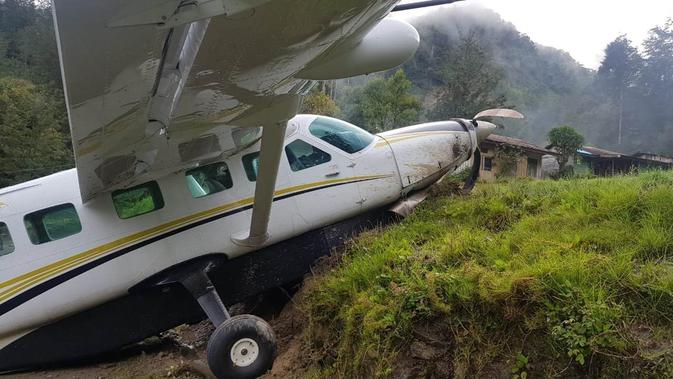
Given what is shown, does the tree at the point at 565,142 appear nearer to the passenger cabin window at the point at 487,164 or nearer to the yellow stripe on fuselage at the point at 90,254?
the passenger cabin window at the point at 487,164

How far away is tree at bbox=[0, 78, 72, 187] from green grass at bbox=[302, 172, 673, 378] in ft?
75.8

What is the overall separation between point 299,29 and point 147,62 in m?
0.79

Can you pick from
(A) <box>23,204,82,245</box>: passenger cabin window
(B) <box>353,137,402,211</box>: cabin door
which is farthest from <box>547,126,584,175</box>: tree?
(A) <box>23,204,82,245</box>: passenger cabin window

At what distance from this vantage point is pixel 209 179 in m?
5.96

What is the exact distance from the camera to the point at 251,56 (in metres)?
2.29

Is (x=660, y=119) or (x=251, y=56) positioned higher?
(x=251, y=56)

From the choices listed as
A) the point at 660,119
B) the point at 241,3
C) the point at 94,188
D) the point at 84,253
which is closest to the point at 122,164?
the point at 94,188

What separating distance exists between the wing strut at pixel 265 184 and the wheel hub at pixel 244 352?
133cm

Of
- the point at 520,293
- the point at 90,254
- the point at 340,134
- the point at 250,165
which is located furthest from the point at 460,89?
the point at 520,293

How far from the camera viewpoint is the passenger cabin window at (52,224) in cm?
528

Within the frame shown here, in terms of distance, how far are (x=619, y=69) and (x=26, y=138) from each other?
230 feet

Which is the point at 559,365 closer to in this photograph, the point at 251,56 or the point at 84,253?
the point at 251,56

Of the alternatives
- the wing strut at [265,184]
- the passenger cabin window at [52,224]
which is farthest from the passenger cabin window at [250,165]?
the passenger cabin window at [52,224]

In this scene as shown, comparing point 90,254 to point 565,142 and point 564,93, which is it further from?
point 564,93
